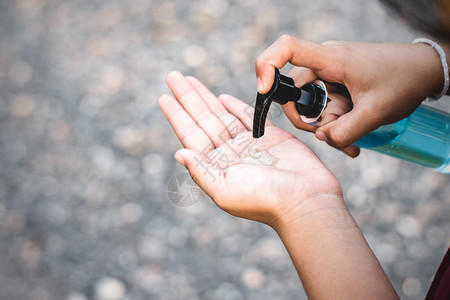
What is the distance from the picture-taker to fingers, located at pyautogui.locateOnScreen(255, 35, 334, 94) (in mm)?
922

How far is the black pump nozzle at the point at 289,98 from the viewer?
3.01ft

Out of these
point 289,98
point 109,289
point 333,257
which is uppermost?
point 289,98

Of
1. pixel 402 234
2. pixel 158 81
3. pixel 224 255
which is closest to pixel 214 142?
pixel 224 255

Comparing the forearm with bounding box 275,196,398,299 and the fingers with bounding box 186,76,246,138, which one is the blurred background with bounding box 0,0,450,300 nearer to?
the fingers with bounding box 186,76,246,138

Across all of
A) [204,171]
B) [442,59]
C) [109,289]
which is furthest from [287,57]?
[109,289]

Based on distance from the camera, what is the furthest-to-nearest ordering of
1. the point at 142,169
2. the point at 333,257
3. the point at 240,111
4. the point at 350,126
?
the point at 142,169
the point at 240,111
the point at 350,126
the point at 333,257

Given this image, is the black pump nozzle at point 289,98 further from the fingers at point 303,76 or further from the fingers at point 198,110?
the fingers at point 198,110

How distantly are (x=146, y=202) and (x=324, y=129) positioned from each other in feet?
3.12

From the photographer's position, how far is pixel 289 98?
96 centimetres

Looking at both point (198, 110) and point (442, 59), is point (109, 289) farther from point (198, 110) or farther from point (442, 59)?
point (442, 59)

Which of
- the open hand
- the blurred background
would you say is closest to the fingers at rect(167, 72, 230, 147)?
the open hand

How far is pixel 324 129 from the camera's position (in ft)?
3.45

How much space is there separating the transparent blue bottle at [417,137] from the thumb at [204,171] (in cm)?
46

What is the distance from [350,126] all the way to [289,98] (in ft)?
0.62
